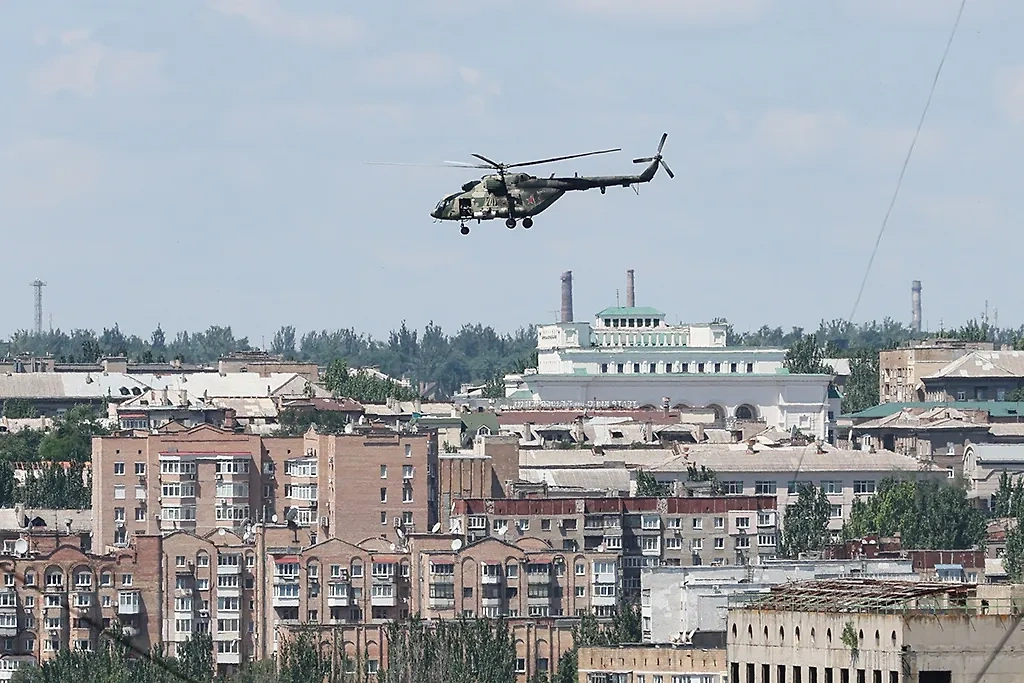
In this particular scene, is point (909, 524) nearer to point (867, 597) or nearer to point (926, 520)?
point (926, 520)

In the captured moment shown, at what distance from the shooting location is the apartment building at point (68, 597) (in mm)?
163750

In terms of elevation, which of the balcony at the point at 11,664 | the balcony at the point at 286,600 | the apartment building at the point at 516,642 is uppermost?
the balcony at the point at 286,600

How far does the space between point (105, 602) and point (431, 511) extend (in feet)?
81.7

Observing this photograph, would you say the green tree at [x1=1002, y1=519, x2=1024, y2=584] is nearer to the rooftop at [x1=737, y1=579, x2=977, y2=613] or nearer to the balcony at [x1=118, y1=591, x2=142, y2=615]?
the balcony at [x1=118, y1=591, x2=142, y2=615]

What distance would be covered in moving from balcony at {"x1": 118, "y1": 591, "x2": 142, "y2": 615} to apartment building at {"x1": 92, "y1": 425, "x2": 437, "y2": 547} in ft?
55.9

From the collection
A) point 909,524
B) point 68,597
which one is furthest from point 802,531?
point 68,597

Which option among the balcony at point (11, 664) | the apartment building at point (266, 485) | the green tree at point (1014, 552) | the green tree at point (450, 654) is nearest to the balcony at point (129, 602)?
the balcony at point (11, 664)

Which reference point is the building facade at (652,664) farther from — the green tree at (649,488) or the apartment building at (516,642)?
the green tree at (649,488)

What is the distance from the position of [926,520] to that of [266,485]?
106 ft

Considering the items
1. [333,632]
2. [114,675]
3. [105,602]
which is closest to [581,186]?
[114,675]

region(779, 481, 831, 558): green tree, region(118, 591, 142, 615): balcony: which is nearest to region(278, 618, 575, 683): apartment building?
region(118, 591, 142, 615): balcony

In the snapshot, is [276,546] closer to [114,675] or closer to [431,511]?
[431,511]

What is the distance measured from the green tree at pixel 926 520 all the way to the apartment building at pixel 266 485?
67.6 ft

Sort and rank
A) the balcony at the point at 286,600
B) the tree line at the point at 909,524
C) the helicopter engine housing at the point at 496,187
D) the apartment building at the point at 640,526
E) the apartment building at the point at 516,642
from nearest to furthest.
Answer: the helicopter engine housing at the point at 496,187
the apartment building at the point at 516,642
the balcony at the point at 286,600
the apartment building at the point at 640,526
the tree line at the point at 909,524
